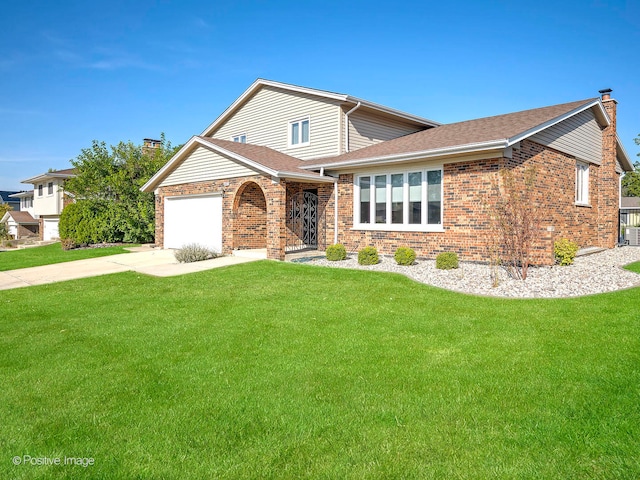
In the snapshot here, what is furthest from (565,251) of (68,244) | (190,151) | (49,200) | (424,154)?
(49,200)

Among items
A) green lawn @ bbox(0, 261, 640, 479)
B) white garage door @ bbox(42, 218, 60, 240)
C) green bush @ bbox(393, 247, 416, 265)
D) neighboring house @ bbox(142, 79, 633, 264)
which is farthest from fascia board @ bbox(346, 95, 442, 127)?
white garage door @ bbox(42, 218, 60, 240)

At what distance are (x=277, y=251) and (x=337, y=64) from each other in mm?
10634

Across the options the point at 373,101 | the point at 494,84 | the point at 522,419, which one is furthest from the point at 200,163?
the point at 522,419

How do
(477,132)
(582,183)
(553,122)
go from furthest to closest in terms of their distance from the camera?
1. (582,183)
2. (477,132)
3. (553,122)

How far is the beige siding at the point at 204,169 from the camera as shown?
50.6ft

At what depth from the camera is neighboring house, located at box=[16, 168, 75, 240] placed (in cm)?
3309

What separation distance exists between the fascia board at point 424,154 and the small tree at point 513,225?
76 cm

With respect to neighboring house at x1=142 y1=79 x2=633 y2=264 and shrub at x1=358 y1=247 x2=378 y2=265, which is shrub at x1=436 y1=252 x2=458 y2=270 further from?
shrub at x1=358 y1=247 x2=378 y2=265

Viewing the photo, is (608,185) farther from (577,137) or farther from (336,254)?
(336,254)

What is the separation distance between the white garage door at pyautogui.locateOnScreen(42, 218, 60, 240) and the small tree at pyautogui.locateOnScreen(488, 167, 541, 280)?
35645 millimetres

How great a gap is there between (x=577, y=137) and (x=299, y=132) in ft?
35.5

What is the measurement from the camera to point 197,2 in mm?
13492

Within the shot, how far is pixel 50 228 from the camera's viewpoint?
34938mm

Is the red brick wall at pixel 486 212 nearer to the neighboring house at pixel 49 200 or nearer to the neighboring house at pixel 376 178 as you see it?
the neighboring house at pixel 376 178
